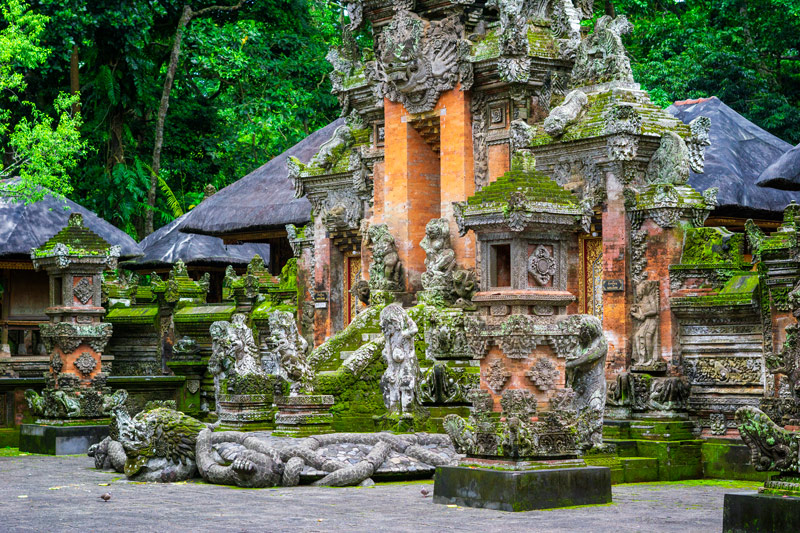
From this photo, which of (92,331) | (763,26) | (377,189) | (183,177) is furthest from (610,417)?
(183,177)

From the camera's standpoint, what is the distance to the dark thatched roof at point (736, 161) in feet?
73.2

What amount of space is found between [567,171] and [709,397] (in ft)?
12.5

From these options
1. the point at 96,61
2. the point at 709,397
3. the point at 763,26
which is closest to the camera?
the point at 709,397

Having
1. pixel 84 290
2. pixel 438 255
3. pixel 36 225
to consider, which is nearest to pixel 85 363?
pixel 84 290

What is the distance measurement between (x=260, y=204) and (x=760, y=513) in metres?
21.0

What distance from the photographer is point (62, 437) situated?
2020cm

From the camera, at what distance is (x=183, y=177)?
126 ft

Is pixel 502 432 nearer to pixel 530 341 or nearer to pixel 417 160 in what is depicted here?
pixel 530 341

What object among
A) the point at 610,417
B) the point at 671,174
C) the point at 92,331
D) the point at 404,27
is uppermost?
the point at 404,27

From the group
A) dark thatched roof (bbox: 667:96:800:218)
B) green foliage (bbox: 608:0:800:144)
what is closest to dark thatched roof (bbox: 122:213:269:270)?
green foliage (bbox: 608:0:800:144)

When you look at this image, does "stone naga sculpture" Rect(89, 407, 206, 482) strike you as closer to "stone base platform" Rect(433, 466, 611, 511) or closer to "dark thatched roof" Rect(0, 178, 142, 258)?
"stone base platform" Rect(433, 466, 611, 511)

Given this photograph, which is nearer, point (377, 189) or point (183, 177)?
point (377, 189)

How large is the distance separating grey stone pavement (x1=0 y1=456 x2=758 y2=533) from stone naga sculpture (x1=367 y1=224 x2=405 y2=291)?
5735 mm

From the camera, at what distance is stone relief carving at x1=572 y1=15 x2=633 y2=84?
18547mm
